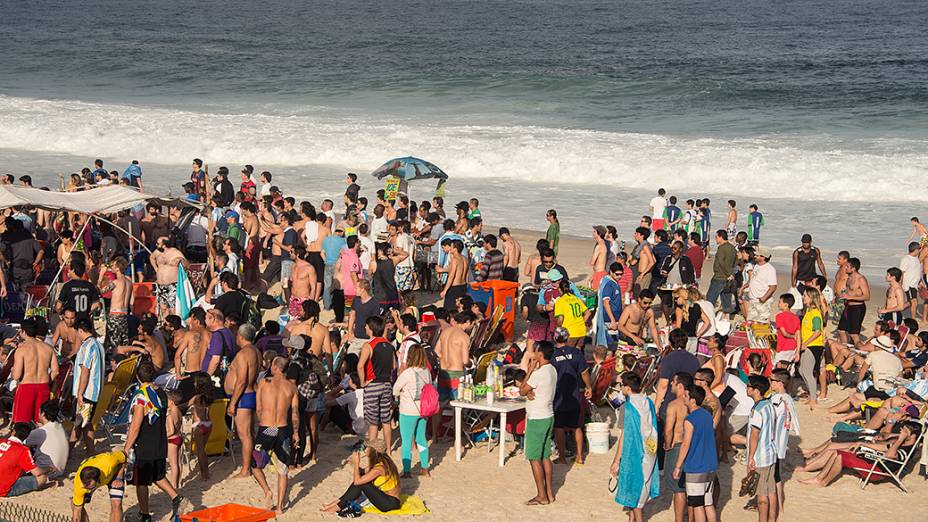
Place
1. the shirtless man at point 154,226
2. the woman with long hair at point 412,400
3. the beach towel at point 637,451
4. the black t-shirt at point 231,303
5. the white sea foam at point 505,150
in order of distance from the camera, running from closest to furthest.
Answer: the beach towel at point 637,451
the woman with long hair at point 412,400
the black t-shirt at point 231,303
the shirtless man at point 154,226
the white sea foam at point 505,150

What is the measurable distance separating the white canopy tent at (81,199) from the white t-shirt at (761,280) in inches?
282

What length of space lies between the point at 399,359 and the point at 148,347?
2.31 metres

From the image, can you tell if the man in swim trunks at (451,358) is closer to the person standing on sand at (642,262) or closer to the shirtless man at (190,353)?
the shirtless man at (190,353)

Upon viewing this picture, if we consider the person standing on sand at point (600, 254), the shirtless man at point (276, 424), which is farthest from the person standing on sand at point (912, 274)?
the shirtless man at point (276, 424)

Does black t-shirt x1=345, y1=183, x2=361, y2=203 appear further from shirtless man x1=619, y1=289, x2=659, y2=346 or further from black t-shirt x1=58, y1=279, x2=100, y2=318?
shirtless man x1=619, y1=289, x2=659, y2=346

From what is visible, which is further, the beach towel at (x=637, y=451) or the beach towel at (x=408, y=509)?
the beach towel at (x=408, y=509)

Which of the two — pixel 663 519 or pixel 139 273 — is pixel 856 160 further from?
pixel 663 519

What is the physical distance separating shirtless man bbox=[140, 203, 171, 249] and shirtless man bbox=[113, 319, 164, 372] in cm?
474

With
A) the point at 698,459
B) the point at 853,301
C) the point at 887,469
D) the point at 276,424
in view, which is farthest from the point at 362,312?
the point at 853,301

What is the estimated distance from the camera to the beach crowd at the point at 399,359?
8.79 metres

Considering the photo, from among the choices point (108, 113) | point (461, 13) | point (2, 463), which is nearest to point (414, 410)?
point (2, 463)

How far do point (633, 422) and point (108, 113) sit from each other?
3221 centimetres

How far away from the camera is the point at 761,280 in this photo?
14.3 m

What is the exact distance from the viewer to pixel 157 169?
30047 millimetres
